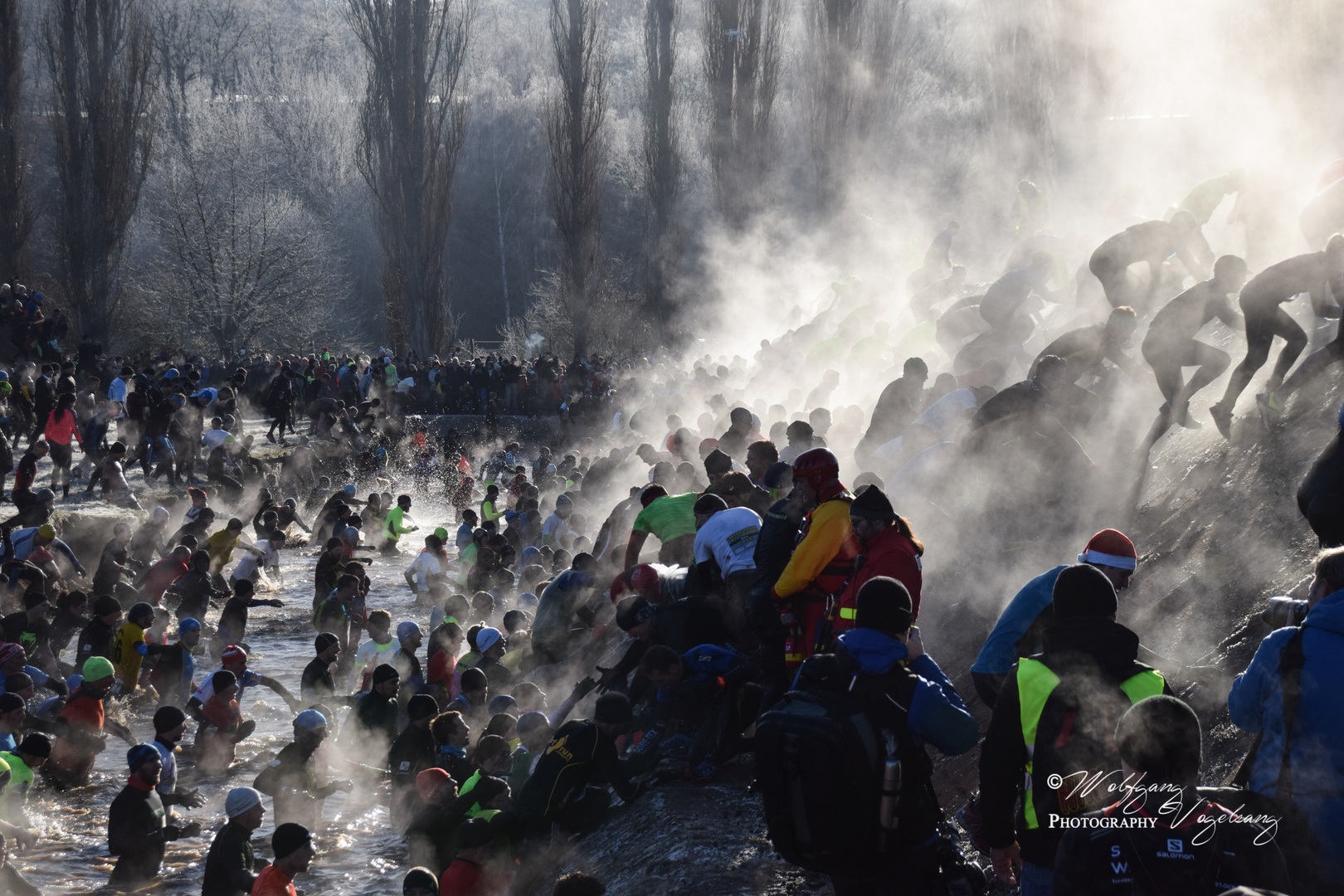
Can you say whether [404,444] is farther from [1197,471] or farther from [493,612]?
[1197,471]

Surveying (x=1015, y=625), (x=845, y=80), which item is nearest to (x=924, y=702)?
(x=1015, y=625)

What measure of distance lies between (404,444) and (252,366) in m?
6.70

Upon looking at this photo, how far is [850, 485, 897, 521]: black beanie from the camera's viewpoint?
4.64 metres

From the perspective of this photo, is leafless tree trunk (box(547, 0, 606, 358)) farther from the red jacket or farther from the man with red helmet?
the red jacket

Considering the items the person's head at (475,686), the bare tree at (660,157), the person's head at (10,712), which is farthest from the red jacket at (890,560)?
the bare tree at (660,157)

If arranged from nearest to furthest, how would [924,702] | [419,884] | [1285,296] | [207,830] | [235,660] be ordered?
1. [924,702]
2. [419,884]
3. [1285,296]
4. [207,830]
5. [235,660]

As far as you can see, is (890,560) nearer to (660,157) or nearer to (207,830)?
(207,830)

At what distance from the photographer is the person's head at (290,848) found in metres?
5.59

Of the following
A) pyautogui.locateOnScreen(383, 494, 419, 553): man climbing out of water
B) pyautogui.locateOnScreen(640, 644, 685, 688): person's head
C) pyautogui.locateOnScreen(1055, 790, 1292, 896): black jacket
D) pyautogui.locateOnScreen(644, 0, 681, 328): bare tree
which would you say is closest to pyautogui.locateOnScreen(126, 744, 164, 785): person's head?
pyautogui.locateOnScreen(640, 644, 685, 688): person's head

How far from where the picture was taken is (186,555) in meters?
12.6

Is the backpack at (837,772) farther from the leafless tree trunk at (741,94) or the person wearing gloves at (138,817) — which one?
the leafless tree trunk at (741,94)

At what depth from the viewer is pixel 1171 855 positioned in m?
2.62

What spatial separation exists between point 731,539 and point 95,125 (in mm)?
25592

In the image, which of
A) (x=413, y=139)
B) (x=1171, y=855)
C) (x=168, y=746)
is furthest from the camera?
(x=413, y=139)
